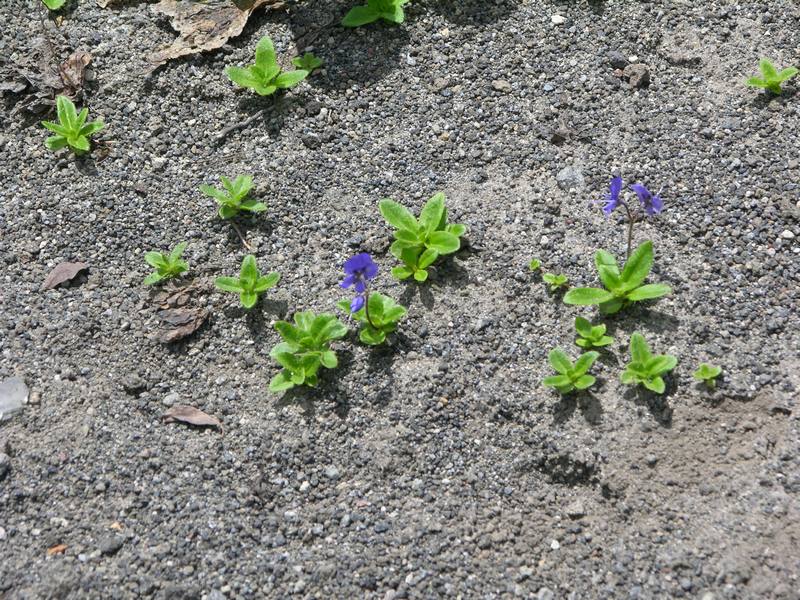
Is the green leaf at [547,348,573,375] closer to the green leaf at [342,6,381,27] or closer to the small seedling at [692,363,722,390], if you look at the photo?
the small seedling at [692,363,722,390]

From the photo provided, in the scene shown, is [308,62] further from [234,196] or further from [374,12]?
[234,196]

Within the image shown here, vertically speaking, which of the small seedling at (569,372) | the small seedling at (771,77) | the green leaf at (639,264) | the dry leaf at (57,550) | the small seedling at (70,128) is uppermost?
the small seedling at (70,128)

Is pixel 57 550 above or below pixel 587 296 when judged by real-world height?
below

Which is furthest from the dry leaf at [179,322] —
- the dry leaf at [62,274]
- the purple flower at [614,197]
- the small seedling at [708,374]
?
the small seedling at [708,374]

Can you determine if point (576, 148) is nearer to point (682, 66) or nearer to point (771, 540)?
point (682, 66)

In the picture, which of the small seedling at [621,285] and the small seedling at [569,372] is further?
the small seedling at [621,285]

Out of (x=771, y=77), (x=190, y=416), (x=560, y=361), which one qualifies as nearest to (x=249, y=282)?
(x=190, y=416)

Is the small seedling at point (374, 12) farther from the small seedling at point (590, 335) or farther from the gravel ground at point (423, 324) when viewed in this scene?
the small seedling at point (590, 335)
